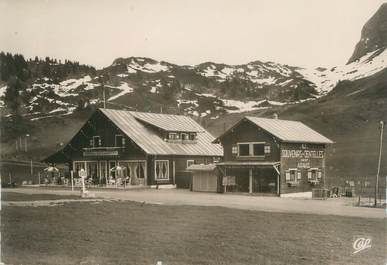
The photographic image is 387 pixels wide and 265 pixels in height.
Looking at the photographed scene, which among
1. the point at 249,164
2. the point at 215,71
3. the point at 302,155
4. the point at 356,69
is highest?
the point at 356,69

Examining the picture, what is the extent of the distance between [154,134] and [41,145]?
1315 inches

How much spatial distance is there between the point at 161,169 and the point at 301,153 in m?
11.1

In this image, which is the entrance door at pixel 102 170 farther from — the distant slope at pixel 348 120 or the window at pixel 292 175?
the window at pixel 292 175

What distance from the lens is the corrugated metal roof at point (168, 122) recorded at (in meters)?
41.3

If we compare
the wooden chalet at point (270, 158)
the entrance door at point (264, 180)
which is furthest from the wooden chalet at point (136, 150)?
the entrance door at point (264, 180)

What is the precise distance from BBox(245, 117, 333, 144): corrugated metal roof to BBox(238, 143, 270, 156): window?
4.02ft

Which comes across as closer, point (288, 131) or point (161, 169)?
point (288, 131)

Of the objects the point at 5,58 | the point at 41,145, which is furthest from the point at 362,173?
the point at 41,145

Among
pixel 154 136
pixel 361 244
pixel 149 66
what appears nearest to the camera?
pixel 361 244

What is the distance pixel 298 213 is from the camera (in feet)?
65.8

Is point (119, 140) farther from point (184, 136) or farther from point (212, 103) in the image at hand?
point (212, 103)

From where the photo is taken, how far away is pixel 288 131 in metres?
33.1

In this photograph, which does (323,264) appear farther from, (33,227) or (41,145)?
(41,145)

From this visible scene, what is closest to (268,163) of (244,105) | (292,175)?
(292,175)
